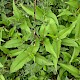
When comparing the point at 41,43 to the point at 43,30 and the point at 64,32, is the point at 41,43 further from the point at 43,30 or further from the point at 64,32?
the point at 64,32

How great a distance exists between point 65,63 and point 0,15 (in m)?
0.94

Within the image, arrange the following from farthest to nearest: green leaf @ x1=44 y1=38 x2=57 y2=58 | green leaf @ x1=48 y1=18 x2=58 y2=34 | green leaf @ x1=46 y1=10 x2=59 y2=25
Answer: green leaf @ x1=46 y1=10 x2=59 y2=25 → green leaf @ x1=48 y1=18 x2=58 y2=34 → green leaf @ x1=44 y1=38 x2=57 y2=58

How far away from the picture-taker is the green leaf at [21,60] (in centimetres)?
225

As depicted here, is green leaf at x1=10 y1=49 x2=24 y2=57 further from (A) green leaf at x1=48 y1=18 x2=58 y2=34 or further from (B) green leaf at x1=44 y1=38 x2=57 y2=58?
(A) green leaf at x1=48 y1=18 x2=58 y2=34

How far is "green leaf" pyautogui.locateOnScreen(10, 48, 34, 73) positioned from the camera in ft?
7.38

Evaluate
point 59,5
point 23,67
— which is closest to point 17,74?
point 23,67

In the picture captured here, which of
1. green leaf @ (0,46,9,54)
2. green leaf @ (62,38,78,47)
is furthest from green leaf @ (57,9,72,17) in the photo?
green leaf @ (0,46,9,54)

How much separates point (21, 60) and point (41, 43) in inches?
11.2

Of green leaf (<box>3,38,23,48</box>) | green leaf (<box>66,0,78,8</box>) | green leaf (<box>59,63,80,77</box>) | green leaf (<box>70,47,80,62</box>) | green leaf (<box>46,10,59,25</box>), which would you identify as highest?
green leaf (<box>66,0,78,8</box>)

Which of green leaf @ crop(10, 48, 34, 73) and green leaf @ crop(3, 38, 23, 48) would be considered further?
green leaf @ crop(3, 38, 23, 48)

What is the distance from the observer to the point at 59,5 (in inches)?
105

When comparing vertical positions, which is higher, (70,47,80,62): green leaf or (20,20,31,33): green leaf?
(20,20,31,33): green leaf

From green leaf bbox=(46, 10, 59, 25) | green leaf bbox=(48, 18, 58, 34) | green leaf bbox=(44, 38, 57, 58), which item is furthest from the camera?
green leaf bbox=(46, 10, 59, 25)

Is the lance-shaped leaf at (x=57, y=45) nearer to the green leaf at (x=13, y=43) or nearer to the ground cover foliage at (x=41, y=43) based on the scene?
the ground cover foliage at (x=41, y=43)
